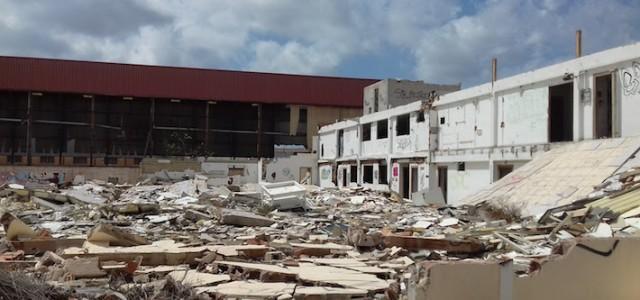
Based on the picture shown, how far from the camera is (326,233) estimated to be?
14.6 meters

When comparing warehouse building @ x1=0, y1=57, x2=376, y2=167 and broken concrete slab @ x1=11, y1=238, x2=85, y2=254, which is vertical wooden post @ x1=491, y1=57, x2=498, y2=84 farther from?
warehouse building @ x1=0, y1=57, x2=376, y2=167

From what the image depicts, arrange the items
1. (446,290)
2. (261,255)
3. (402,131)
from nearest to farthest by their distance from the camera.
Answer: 1. (446,290)
2. (261,255)
3. (402,131)

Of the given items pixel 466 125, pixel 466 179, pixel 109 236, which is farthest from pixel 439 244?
pixel 466 125

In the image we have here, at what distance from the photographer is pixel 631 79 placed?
53.9 feet

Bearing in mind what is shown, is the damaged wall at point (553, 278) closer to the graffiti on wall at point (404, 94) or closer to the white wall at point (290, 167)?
the graffiti on wall at point (404, 94)

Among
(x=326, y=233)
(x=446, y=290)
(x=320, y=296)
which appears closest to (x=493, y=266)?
(x=446, y=290)

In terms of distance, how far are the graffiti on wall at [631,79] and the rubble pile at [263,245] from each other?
3.43 metres

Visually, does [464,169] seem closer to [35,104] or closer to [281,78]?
[281,78]

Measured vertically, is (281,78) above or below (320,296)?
above

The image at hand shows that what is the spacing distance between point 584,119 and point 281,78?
3948 centimetres

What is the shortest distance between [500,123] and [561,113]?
2.28m

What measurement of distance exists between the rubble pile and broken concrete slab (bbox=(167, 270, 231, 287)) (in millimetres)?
25

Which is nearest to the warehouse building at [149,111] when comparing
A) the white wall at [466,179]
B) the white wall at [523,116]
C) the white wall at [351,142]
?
the white wall at [351,142]

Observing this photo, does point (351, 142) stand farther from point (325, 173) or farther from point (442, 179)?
point (442, 179)
